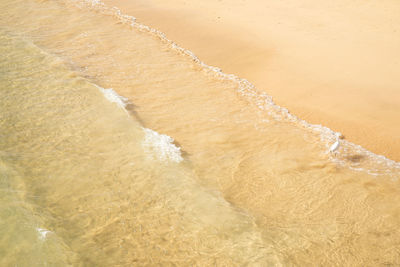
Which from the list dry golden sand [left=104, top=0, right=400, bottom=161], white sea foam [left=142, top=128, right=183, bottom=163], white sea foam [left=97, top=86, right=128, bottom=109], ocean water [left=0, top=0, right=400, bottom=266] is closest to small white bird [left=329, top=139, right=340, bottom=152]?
ocean water [left=0, top=0, right=400, bottom=266]

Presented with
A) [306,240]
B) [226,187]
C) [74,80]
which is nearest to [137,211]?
[226,187]

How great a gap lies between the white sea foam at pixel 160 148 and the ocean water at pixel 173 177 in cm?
2

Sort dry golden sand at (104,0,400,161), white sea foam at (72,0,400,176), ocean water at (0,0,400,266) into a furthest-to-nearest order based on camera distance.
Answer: dry golden sand at (104,0,400,161)
white sea foam at (72,0,400,176)
ocean water at (0,0,400,266)

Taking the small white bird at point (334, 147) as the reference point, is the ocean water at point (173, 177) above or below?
below

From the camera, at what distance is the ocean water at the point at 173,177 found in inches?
142

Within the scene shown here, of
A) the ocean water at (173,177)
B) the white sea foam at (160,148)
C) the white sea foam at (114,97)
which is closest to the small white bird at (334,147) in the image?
the ocean water at (173,177)

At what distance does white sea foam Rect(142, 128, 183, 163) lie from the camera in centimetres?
483

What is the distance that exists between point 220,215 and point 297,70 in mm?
4253

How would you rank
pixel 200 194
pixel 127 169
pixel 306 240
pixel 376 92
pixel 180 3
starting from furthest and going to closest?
pixel 180 3
pixel 376 92
pixel 127 169
pixel 200 194
pixel 306 240

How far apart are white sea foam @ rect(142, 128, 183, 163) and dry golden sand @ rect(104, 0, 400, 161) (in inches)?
90.7

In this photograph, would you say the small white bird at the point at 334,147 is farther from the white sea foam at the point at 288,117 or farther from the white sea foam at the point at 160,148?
the white sea foam at the point at 160,148

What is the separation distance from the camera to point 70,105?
5.86 meters

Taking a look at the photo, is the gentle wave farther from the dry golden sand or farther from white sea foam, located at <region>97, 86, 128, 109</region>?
the dry golden sand

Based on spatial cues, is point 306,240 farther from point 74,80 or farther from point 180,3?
point 180,3
